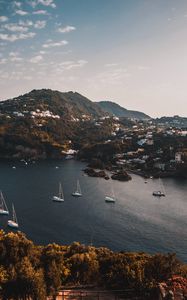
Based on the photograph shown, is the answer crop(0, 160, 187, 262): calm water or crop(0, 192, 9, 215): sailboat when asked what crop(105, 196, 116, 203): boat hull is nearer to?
crop(0, 160, 187, 262): calm water

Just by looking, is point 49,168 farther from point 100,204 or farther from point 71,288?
point 71,288

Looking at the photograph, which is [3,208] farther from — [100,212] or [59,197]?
[100,212]

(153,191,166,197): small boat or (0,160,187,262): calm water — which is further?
(153,191,166,197): small boat

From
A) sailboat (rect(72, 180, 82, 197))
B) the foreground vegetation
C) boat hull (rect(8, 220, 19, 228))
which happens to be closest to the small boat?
sailboat (rect(72, 180, 82, 197))

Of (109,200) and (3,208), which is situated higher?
(109,200)

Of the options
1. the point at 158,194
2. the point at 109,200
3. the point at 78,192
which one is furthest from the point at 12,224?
the point at 158,194
